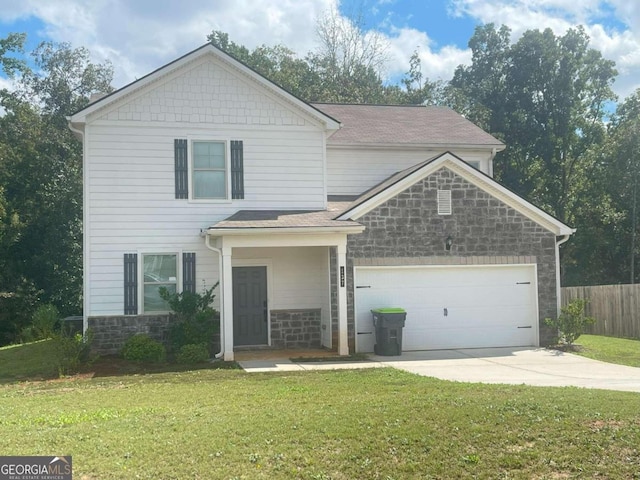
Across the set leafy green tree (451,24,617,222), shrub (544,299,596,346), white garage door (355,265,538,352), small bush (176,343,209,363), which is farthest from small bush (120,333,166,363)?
leafy green tree (451,24,617,222)

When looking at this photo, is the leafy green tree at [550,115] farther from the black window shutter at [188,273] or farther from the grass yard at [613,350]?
the black window shutter at [188,273]

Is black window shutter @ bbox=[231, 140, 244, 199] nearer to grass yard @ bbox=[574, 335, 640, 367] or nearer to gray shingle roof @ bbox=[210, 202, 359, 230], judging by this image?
gray shingle roof @ bbox=[210, 202, 359, 230]

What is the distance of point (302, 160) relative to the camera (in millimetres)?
17531

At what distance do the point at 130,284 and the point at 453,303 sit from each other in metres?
8.20

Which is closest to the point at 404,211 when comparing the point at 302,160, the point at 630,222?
the point at 302,160

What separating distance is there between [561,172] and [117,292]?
94.4 ft

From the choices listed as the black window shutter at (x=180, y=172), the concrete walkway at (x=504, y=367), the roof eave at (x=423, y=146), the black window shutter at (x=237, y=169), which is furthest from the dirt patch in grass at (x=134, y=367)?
the roof eave at (x=423, y=146)

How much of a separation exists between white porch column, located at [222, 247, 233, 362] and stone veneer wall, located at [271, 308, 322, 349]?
2.18 meters

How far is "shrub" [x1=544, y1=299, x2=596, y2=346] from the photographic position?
54.7 feet

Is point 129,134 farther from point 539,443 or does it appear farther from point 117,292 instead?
point 539,443

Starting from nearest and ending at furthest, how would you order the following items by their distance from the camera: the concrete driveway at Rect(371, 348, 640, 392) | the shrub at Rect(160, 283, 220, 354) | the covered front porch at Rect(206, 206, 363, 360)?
the concrete driveway at Rect(371, 348, 640, 392) < the shrub at Rect(160, 283, 220, 354) < the covered front porch at Rect(206, 206, 363, 360)

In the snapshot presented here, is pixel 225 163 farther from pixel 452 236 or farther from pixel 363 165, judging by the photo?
pixel 452 236

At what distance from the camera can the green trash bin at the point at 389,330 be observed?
51.3ft

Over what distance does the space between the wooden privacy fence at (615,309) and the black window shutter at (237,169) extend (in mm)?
12605
